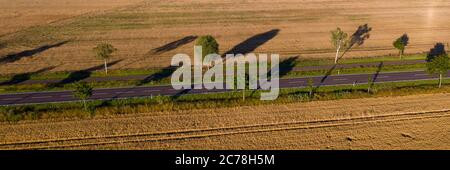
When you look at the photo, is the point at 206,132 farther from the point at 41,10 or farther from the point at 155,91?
the point at 41,10

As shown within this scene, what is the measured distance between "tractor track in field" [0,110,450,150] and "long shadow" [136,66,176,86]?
56.8 ft

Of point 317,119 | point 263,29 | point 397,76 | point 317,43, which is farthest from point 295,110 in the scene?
point 263,29

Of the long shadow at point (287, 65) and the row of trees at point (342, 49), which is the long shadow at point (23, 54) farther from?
the long shadow at point (287, 65)

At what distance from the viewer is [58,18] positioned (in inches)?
4151

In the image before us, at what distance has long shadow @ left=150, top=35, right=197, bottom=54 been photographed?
8118cm

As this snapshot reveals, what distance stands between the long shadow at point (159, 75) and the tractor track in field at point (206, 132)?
1733 cm

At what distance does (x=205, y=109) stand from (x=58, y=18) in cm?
6761

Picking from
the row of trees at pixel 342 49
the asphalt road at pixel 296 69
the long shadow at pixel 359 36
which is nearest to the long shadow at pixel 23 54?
the row of trees at pixel 342 49

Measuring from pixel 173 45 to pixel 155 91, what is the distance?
25258 mm

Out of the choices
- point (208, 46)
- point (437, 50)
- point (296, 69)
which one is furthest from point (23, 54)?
point (437, 50)

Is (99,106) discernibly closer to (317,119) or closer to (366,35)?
(317,119)

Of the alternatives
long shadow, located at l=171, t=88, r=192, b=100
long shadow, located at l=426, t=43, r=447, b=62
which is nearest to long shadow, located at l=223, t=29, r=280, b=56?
long shadow, located at l=171, t=88, r=192, b=100

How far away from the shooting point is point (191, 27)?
98.6m
